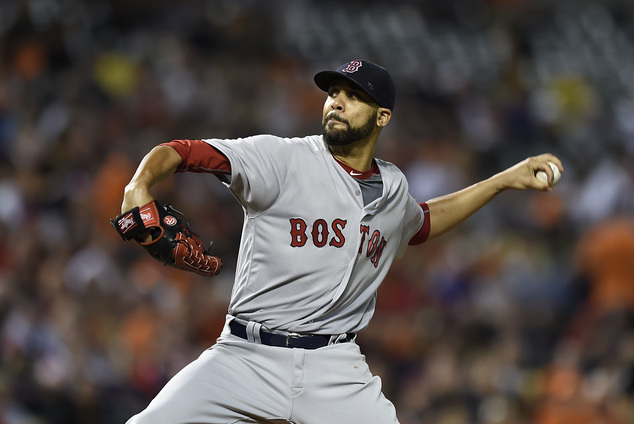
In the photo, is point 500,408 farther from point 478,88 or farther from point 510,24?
point 510,24

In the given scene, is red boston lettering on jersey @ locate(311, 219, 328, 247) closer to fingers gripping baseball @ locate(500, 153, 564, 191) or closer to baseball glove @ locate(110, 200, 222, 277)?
baseball glove @ locate(110, 200, 222, 277)

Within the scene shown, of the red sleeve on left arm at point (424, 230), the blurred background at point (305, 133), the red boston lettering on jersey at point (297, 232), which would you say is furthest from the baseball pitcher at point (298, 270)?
the blurred background at point (305, 133)

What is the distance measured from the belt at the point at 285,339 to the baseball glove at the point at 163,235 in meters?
0.39

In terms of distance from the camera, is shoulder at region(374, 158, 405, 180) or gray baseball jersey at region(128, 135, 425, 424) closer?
gray baseball jersey at region(128, 135, 425, 424)

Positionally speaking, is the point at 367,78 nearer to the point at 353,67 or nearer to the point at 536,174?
the point at 353,67

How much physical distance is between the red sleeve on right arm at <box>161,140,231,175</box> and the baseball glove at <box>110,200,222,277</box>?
19 centimetres

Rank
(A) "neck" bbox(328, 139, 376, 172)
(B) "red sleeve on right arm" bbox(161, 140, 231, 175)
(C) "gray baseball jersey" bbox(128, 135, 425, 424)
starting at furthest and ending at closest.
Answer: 1. (A) "neck" bbox(328, 139, 376, 172)
2. (C) "gray baseball jersey" bbox(128, 135, 425, 424)
3. (B) "red sleeve on right arm" bbox(161, 140, 231, 175)

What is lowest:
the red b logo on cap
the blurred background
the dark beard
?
the blurred background

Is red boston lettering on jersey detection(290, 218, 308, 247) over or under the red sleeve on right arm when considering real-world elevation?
under

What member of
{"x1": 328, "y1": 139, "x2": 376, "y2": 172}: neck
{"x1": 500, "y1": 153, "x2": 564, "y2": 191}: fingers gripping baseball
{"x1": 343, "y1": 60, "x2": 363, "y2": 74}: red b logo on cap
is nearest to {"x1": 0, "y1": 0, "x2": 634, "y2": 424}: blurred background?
{"x1": 500, "y1": 153, "x2": 564, "y2": 191}: fingers gripping baseball

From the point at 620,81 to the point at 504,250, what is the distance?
451cm

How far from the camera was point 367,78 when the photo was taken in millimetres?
3561

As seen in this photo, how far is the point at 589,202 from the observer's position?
27.2ft

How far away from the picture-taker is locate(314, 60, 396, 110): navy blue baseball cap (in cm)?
354
